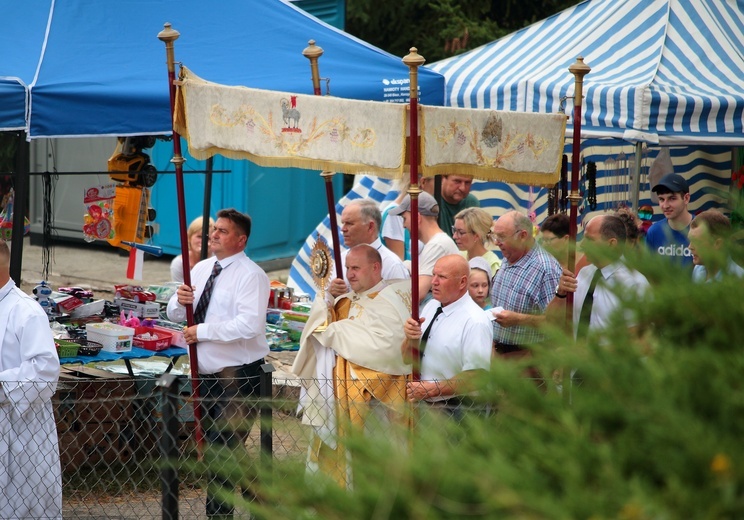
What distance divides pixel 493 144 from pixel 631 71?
3031 millimetres

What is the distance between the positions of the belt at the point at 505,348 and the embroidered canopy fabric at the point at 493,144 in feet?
3.22

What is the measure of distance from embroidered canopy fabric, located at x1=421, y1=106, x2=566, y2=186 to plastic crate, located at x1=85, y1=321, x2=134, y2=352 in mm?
2519

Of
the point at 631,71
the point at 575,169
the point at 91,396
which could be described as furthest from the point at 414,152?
the point at 631,71

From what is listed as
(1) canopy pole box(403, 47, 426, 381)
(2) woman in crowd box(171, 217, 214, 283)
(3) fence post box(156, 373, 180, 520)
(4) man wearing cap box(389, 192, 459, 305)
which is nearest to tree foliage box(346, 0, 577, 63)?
(2) woman in crowd box(171, 217, 214, 283)

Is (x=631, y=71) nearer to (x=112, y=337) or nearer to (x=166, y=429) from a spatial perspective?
(x=112, y=337)

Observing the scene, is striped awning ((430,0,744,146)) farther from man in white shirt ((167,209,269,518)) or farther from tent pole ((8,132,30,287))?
tent pole ((8,132,30,287))

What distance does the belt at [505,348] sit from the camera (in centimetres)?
566

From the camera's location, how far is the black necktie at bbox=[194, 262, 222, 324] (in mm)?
5738

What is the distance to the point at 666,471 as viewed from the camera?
1.70 m

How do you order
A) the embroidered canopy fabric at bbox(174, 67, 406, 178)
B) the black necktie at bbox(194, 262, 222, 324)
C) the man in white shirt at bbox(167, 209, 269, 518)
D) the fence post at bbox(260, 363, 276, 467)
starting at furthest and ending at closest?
the black necktie at bbox(194, 262, 222, 324) → the man in white shirt at bbox(167, 209, 269, 518) → the embroidered canopy fabric at bbox(174, 67, 406, 178) → the fence post at bbox(260, 363, 276, 467)

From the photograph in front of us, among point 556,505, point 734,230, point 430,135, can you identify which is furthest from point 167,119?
point 556,505

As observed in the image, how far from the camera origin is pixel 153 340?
655 cm

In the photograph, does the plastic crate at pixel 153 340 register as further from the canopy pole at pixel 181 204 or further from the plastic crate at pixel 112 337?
the canopy pole at pixel 181 204

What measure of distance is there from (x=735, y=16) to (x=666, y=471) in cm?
776
